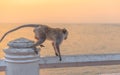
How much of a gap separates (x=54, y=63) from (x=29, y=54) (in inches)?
34.5

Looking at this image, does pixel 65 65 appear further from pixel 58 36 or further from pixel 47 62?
pixel 58 36

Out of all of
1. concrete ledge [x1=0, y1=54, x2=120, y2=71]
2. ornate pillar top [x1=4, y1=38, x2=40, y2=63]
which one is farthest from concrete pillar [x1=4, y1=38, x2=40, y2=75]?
concrete ledge [x1=0, y1=54, x2=120, y2=71]

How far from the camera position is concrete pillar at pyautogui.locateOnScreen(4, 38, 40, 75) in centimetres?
314

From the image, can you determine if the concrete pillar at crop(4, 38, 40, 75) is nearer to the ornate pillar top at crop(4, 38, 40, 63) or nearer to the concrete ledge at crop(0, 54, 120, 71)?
the ornate pillar top at crop(4, 38, 40, 63)

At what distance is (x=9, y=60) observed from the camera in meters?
3.17

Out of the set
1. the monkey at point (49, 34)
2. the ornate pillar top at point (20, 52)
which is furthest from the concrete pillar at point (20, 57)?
the monkey at point (49, 34)

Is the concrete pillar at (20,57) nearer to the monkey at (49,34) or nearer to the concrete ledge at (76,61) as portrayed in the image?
the concrete ledge at (76,61)

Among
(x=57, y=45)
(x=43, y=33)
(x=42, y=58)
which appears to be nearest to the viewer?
(x=42, y=58)

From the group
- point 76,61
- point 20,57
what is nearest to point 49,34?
point 76,61

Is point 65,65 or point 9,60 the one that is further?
point 65,65

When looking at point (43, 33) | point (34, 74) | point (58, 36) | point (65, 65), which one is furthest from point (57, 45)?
point (34, 74)

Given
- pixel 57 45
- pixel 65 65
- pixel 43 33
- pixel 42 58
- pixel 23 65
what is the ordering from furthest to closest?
pixel 57 45 < pixel 43 33 < pixel 65 65 < pixel 42 58 < pixel 23 65

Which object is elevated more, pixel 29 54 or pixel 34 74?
pixel 29 54

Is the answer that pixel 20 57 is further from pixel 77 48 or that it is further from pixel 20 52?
pixel 77 48
